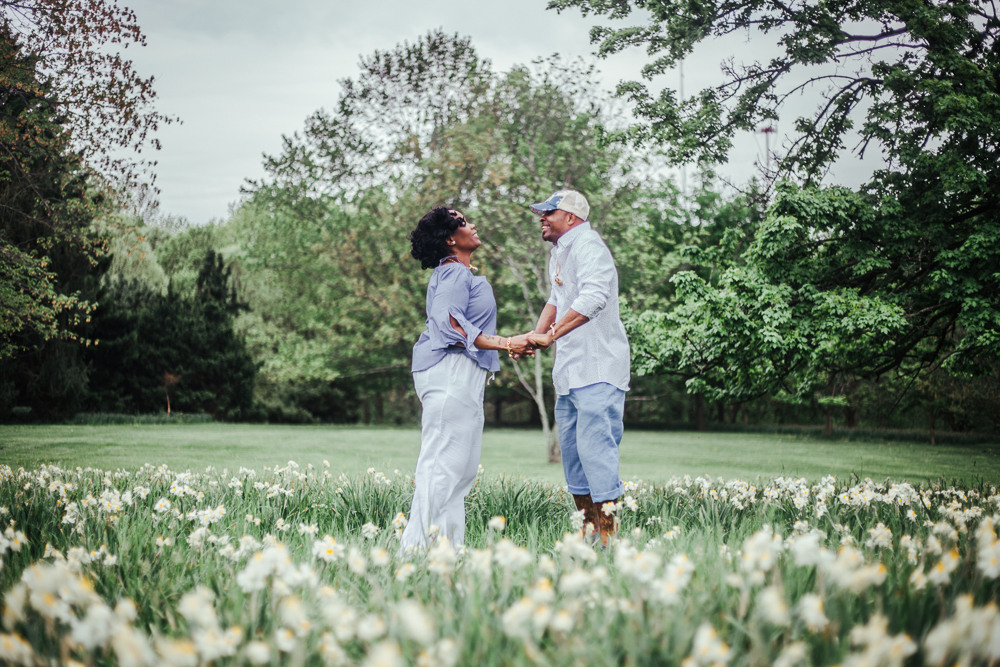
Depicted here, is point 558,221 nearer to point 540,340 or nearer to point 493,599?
point 540,340

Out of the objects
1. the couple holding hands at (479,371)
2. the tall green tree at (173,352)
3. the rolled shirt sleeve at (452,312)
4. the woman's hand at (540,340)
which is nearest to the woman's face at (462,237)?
the couple holding hands at (479,371)

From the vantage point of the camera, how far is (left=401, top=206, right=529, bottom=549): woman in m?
3.89

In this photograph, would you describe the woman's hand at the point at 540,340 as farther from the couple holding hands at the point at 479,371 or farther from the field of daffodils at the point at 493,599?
the field of daffodils at the point at 493,599

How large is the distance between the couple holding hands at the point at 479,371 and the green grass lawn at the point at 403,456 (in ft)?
20.0

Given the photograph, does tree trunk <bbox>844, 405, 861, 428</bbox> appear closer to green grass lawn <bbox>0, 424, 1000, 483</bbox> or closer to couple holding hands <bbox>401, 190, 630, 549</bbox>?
green grass lawn <bbox>0, 424, 1000, 483</bbox>

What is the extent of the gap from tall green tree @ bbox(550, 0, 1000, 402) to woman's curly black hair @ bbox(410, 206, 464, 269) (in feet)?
12.4

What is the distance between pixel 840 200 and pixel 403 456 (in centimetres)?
1075

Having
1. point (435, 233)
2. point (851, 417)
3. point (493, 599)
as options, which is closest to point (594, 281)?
point (435, 233)

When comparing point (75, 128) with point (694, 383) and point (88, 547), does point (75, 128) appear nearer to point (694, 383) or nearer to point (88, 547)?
point (88, 547)

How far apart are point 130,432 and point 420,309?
10.8 meters

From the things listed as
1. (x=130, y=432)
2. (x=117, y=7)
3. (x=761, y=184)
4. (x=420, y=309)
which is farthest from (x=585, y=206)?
(x=420, y=309)

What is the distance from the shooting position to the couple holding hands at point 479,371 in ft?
12.8

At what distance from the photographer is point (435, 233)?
4121 millimetres

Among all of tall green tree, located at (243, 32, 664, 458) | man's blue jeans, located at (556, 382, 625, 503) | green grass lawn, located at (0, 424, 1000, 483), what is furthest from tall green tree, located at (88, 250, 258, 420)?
man's blue jeans, located at (556, 382, 625, 503)
